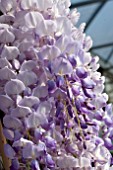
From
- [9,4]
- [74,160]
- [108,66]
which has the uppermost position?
[108,66]

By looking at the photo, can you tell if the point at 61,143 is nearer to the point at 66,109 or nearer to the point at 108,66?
the point at 66,109

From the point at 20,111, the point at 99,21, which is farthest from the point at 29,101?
the point at 99,21

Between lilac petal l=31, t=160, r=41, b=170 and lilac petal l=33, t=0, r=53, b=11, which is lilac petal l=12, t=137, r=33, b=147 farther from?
lilac petal l=33, t=0, r=53, b=11

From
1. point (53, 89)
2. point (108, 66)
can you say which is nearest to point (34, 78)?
point (53, 89)

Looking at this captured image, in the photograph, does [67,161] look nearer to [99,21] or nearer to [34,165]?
[34,165]

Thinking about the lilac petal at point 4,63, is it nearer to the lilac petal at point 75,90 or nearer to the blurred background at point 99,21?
the lilac petal at point 75,90
